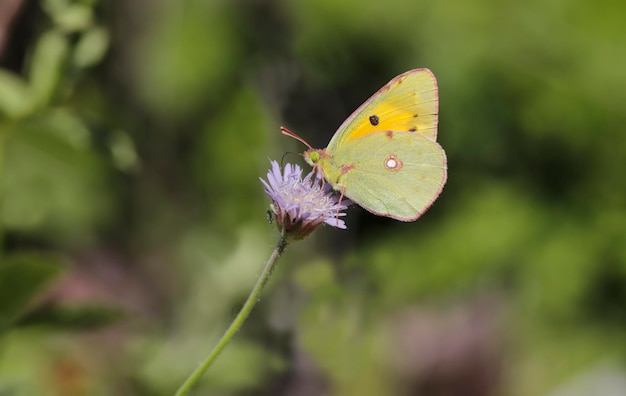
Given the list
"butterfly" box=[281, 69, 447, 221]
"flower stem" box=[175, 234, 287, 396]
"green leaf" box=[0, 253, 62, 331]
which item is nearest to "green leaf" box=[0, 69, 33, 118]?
"green leaf" box=[0, 253, 62, 331]

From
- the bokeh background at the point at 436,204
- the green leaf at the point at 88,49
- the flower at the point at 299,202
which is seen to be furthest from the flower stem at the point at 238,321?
the bokeh background at the point at 436,204

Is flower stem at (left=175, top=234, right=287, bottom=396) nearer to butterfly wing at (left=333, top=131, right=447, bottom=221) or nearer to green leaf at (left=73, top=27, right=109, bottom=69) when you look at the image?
→ butterfly wing at (left=333, top=131, right=447, bottom=221)

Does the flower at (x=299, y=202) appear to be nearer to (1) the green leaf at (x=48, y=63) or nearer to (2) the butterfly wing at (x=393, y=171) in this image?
(2) the butterfly wing at (x=393, y=171)

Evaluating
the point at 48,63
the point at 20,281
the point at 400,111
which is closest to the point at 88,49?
the point at 48,63

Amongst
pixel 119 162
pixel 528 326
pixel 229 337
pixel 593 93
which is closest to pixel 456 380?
pixel 528 326

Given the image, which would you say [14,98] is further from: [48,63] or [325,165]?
[325,165]

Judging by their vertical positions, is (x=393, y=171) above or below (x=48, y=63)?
above

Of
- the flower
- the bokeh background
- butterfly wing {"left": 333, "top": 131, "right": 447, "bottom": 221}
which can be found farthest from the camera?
the bokeh background
